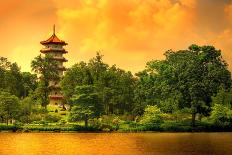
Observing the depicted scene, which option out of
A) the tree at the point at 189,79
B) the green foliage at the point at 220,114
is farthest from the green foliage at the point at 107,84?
the green foliage at the point at 220,114

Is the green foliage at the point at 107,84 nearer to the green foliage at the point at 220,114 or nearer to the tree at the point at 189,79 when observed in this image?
the tree at the point at 189,79

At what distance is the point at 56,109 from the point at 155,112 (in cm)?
2237

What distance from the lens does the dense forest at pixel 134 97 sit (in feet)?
215

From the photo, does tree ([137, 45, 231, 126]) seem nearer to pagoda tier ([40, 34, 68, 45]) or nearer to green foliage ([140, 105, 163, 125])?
green foliage ([140, 105, 163, 125])

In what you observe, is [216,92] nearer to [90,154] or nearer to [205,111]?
[205,111]

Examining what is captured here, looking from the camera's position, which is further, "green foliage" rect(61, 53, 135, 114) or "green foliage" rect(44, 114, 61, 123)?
"green foliage" rect(61, 53, 135, 114)

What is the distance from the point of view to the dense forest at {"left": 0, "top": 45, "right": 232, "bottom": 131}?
6550 cm

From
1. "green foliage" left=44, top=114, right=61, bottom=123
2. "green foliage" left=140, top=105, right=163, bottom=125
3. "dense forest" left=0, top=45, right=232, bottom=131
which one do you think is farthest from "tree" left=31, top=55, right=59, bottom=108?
"green foliage" left=140, top=105, right=163, bottom=125

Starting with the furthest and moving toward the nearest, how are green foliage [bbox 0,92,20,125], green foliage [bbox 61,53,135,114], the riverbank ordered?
1. green foliage [bbox 61,53,135,114]
2. green foliage [bbox 0,92,20,125]
3. the riverbank

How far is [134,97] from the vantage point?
A: 78.2 m

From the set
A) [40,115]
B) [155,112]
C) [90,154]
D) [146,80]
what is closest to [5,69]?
[40,115]

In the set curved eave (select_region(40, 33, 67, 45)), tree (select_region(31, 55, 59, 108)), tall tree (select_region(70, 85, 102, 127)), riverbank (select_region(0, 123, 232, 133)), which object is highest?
curved eave (select_region(40, 33, 67, 45))

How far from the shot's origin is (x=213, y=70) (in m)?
76.1

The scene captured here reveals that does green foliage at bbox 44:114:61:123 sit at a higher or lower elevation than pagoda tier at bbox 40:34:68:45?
lower
